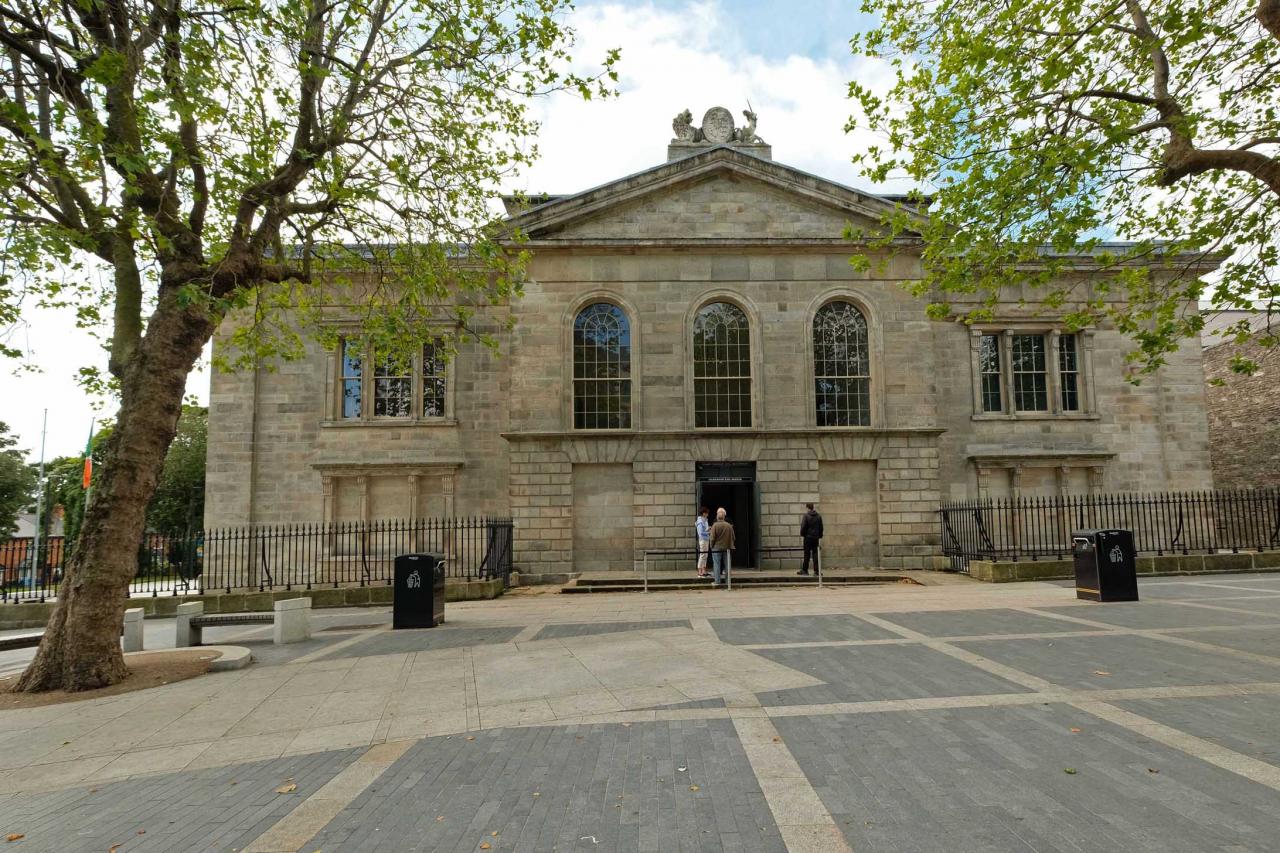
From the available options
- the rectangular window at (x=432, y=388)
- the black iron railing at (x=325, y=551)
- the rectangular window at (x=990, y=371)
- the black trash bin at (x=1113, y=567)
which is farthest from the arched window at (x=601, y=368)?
the black trash bin at (x=1113, y=567)

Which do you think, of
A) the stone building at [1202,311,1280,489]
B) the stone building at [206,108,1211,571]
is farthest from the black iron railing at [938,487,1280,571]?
the stone building at [1202,311,1280,489]

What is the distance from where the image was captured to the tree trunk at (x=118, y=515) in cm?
746

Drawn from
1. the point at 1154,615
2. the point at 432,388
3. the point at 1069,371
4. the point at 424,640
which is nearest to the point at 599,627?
the point at 424,640

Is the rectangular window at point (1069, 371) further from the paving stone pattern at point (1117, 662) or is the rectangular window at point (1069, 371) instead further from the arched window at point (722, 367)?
the paving stone pattern at point (1117, 662)

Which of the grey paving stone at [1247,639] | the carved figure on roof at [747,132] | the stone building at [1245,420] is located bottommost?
the grey paving stone at [1247,639]

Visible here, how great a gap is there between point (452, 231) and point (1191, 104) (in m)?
10.7

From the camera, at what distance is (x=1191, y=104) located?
30.2 ft

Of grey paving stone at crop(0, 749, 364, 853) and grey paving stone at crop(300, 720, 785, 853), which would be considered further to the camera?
grey paving stone at crop(0, 749, 364, 853)

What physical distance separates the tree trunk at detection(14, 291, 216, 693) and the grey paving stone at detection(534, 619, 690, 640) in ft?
16.3

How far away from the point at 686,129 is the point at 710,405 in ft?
33.5

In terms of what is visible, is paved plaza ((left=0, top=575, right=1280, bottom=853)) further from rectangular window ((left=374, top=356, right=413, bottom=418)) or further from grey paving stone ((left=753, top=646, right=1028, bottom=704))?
rectangular window ((left=374, top=356, right=413, bottom=418))

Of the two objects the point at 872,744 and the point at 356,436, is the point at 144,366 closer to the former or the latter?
the point at 872,744

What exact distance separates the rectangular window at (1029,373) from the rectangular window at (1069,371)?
529 millimetres

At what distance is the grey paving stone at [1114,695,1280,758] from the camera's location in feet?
14.6
